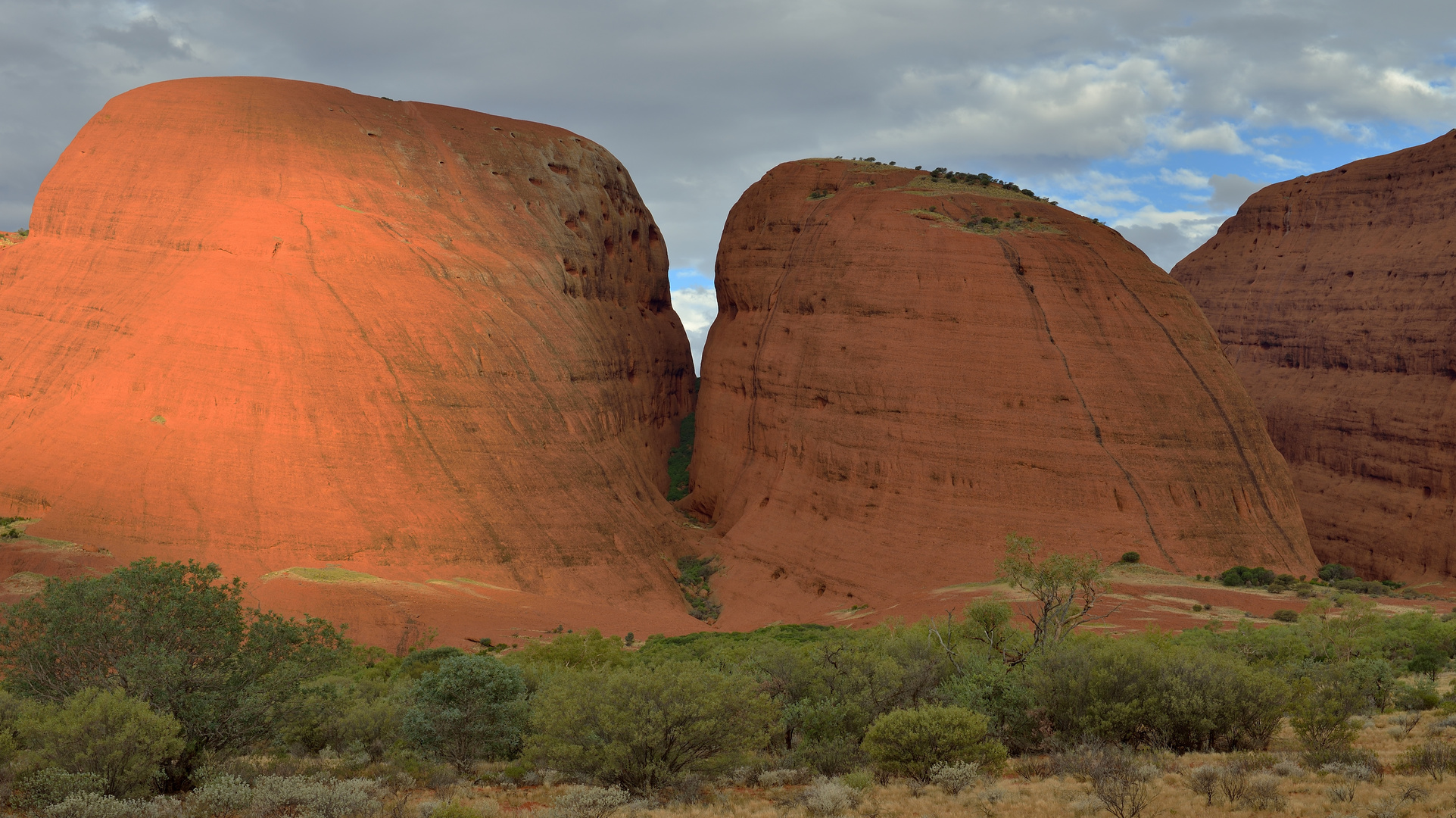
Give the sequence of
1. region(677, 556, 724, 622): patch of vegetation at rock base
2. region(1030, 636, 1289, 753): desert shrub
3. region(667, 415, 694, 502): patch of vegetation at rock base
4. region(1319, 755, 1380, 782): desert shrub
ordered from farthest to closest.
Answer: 1. region(667, 415, 694, 502): patch of vegetation at rock base
2. region(677, 556, 724, 622): patch of vegetation at rock base
3. region(1030, 636, 1289, 753): desert shrub
4. region(1319, 755, 1380, 782): desert shrub

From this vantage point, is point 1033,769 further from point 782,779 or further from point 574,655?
point 574,655

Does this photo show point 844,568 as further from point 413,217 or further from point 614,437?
point 413,217

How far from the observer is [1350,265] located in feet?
194

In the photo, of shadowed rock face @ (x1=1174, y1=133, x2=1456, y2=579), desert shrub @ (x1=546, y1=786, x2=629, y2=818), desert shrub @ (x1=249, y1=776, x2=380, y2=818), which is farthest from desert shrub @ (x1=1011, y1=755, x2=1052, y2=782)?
shadowed rock face @ (x1=1174, y1=133, x2=1456, y2=579)

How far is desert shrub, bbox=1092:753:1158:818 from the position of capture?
40.5 ft

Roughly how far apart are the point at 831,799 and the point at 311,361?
30.2 m

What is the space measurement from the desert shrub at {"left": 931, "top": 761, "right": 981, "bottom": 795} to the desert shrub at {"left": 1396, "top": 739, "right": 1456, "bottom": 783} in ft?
19.5

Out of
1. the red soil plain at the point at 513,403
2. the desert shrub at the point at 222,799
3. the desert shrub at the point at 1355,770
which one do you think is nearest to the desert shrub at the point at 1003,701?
the desert shrub at the point at 1355,770

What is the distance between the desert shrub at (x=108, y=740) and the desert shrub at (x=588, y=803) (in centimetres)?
542

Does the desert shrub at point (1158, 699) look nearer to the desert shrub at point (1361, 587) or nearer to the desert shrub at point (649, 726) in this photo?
the desert shrub at point (649, 726)

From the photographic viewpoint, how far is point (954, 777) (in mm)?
14523

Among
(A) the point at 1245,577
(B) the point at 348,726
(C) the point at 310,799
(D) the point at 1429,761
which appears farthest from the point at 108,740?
(A) the point at 1245,577

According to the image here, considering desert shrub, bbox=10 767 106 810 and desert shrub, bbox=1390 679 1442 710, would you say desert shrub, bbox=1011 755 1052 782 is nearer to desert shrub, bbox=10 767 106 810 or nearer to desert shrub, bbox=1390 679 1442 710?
desert shrub, bbox=1390 679 1442 710

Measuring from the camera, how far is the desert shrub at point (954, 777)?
46.9ft
